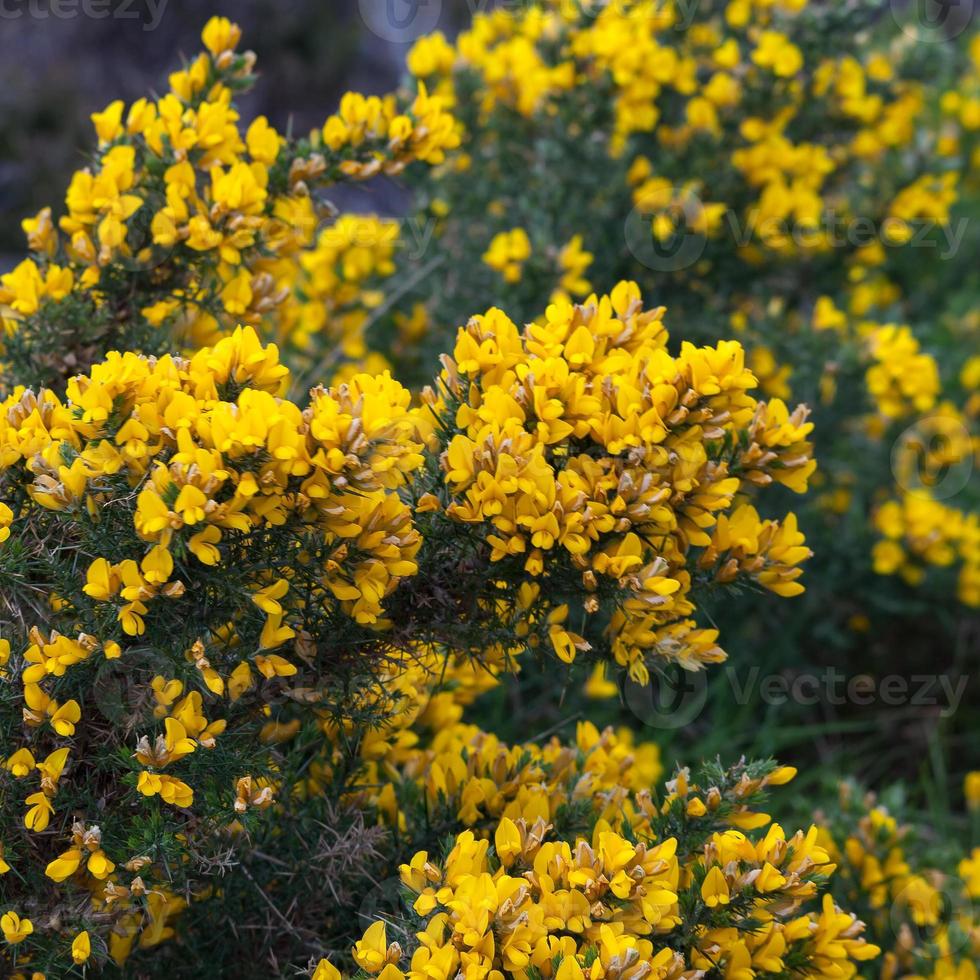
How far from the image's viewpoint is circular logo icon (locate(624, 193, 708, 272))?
11.2 feet

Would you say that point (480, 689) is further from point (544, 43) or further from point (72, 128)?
point (72, 128)

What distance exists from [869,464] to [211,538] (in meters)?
3.08

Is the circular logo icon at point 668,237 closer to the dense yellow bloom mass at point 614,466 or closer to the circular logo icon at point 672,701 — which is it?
the circular logo icon at point 672,701

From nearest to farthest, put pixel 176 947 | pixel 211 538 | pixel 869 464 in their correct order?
1. pixel 211 538
2. pixel 176 947
3. pixel 869 464

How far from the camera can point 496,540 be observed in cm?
150

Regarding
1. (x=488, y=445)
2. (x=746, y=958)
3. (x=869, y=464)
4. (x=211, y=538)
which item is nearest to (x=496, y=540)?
(x=488, y=445)
